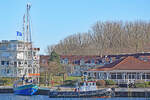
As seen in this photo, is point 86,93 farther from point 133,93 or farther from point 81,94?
point 133,93

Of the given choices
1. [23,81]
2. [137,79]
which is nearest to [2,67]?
[23,81]

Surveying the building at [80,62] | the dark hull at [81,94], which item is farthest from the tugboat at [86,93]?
the building at [80,62]

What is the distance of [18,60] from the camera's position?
281 feet

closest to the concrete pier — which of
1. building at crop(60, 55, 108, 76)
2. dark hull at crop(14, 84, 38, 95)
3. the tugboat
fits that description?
the tugboat

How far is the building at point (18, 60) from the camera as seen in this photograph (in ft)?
280

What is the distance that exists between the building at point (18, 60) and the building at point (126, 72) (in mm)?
16373

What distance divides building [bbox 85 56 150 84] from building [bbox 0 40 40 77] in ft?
53.7

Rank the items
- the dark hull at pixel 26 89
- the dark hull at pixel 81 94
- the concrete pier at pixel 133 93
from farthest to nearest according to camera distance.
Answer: the dark hull at pixel 26 89 < the concrete pier at pixel 133 93 < the dark hull at pixel 81 94

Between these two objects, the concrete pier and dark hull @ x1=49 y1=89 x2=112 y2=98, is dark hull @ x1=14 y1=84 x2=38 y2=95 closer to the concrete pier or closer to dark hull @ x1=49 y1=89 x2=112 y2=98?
dark hull @ x1=49 y1=89 x2=112 y2=98

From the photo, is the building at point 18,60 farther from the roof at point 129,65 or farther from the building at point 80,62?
the building at point 80,62

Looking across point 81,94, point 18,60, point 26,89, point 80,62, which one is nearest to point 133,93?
Answer: point 81,94

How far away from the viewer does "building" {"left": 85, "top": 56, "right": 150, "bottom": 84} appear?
71.9m

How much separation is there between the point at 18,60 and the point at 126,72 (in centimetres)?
2615

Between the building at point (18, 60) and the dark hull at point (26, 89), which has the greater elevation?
the building at point (18, 60)
